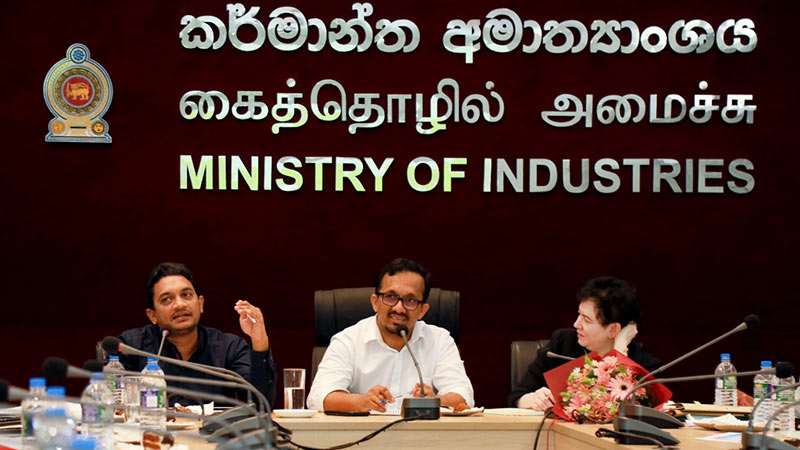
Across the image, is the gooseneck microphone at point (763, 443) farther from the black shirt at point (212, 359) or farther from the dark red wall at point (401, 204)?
the dark red wall at point (401, 204)

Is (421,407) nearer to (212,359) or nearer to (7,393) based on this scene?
(212,359)

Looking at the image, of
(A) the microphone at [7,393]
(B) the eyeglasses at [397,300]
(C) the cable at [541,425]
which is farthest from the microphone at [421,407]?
(A) the microphone at [7,393]

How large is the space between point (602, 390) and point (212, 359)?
1526 mm

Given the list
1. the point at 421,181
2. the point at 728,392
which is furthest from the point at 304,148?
the point at 728,392

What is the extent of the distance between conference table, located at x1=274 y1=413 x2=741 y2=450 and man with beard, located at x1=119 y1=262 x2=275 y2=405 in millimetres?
602

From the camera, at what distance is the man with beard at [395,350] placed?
3744mm

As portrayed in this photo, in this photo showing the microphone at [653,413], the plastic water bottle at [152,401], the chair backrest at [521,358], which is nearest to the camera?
the plastic water bottle at [152,401]

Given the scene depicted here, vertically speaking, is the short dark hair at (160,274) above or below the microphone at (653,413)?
above

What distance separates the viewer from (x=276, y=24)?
4.88m

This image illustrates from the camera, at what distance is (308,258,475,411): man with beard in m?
3.74

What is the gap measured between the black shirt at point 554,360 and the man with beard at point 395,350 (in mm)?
202

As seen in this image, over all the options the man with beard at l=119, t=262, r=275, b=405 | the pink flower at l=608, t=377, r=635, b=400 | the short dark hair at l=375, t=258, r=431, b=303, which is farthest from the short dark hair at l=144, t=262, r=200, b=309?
the pink flower at l=608, t=377, r=635, b=400

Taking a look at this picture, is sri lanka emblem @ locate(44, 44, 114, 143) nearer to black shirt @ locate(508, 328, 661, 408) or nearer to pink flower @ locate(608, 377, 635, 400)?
black shirt @ locate(508, 328, 661, 408)

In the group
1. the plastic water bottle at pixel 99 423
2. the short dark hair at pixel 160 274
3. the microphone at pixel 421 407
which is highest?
the short dark hair at pixel 160 274
